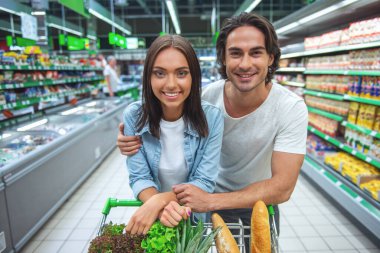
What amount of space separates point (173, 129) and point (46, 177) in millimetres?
2534

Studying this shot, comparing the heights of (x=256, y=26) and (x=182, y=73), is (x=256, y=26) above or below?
above

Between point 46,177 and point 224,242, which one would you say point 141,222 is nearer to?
point 224,242

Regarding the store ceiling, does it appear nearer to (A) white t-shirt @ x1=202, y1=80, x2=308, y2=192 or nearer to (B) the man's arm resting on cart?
(A) white t-shirt @ x1=202, y1=80, x2=308, y2=192

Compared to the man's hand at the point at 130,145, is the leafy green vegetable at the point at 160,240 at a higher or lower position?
lower

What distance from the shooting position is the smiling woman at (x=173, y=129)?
1217mm

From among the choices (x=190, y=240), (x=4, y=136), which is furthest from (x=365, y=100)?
(x=4, y=136)

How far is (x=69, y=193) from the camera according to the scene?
3887mm

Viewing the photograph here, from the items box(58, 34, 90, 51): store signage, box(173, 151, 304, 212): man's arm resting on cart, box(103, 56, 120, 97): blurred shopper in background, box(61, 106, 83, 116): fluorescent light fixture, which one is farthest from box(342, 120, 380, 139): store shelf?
box(58, 34, 90, 51): store signage

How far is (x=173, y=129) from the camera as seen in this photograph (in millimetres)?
1375

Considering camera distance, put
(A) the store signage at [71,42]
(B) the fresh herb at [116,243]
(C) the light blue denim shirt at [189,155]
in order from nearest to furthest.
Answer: (B) the fresh herb at [116,243] < (C) the light blue denim shirt at [189,155] < (A) the store signage at [71,42]

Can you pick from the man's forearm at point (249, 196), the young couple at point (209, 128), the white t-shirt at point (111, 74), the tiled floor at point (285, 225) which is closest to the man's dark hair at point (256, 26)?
the young couple at point (209, 128)

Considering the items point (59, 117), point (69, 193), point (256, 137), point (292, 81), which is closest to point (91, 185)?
point (69, 193)

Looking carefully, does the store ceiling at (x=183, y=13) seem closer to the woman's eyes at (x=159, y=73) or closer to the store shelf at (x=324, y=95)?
the store shelf at (x=324, y=95)

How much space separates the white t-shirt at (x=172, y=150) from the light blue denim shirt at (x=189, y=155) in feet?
0.08
